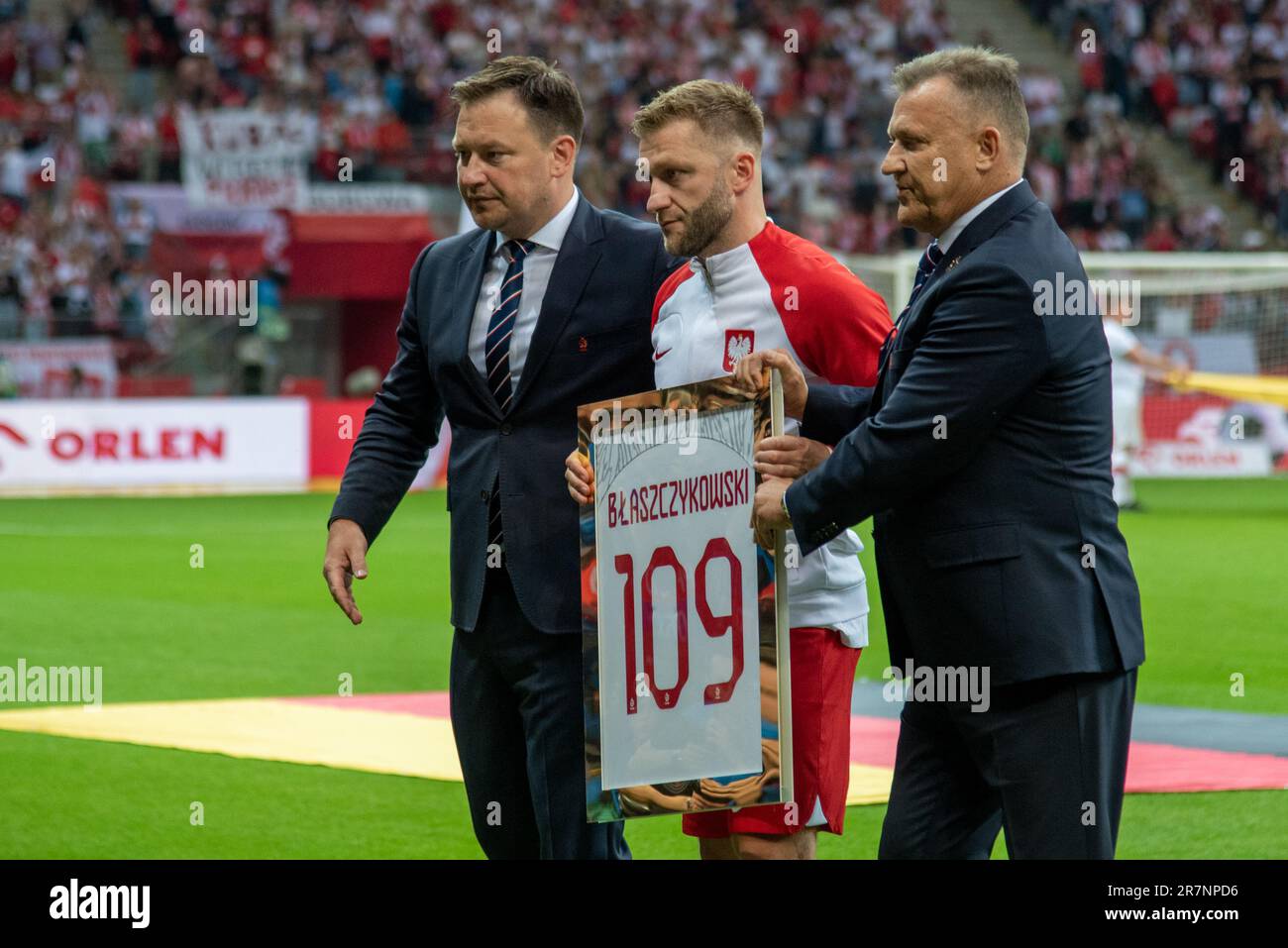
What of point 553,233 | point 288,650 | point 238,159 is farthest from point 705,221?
point 238,159

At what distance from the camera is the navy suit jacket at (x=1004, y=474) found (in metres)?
3.90

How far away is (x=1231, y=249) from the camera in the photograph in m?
31.9

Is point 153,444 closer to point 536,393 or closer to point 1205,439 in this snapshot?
point 1205,439

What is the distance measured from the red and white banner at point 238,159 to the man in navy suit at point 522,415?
23.4 m

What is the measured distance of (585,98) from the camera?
31156mm

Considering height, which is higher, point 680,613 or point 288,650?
point 680,613

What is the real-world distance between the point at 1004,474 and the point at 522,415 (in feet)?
4.38

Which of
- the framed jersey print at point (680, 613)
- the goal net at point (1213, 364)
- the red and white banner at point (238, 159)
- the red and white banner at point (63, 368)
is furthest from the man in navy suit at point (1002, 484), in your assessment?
the red and white banner at point (238, 159)

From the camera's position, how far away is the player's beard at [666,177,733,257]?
455 centimetres

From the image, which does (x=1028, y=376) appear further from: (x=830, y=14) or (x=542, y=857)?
(x=830, y=14)

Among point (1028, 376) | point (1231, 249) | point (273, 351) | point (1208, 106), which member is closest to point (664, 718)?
point (1028, 376)

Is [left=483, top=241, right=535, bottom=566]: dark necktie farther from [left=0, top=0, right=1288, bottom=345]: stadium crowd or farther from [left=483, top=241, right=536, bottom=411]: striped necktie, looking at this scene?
[left=0, top=0, right=1288, bottom=345]: stadium crowd

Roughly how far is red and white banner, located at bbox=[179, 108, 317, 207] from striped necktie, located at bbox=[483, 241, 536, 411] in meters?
23.5
